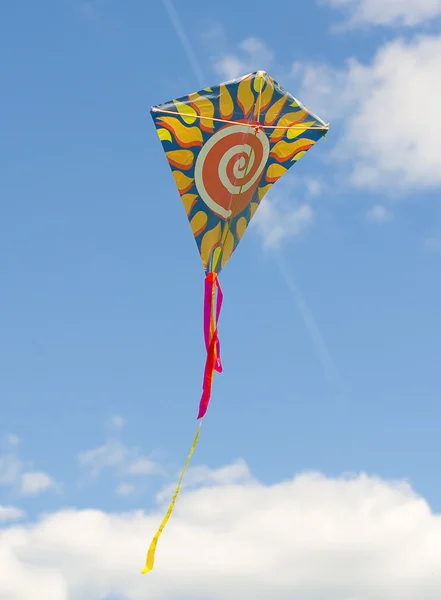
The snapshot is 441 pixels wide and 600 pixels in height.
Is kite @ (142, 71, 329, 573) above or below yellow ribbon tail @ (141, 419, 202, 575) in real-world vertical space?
above

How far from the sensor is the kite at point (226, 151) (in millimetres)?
18938

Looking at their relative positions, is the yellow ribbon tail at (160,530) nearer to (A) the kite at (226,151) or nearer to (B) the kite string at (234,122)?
(A) the kite at (226,151)

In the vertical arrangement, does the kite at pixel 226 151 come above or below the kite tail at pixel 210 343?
above

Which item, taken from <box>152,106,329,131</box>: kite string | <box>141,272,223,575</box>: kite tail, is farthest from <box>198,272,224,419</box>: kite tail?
<box>152,106,329,131</box>: kite string

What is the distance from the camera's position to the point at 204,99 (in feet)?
62.2

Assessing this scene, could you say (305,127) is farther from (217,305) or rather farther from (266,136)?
(217,305)

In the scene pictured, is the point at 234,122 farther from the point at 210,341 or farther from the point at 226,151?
the point at 210,341

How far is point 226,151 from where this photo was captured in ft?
64.3

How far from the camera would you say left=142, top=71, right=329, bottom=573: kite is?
1894cm

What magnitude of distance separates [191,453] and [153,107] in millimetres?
7120

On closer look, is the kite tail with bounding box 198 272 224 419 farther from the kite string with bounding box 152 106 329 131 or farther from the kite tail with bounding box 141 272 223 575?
the kite string with bounding box 152 106 329 131

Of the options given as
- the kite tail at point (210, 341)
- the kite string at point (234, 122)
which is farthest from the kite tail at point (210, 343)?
the kite string at point (234, 122)

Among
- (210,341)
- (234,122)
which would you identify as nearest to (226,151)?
(234,122)

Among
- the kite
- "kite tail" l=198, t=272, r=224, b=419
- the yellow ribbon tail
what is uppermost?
the kite
